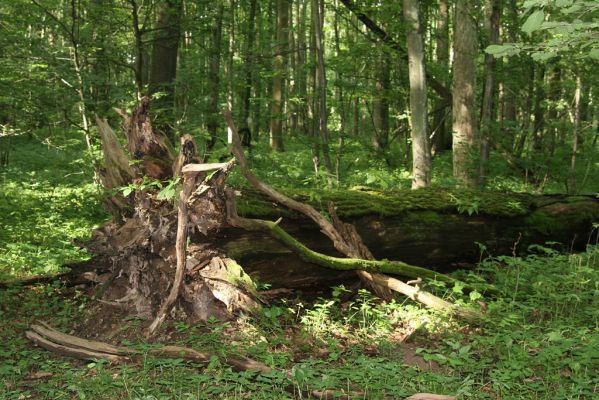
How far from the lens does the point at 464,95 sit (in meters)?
10.2

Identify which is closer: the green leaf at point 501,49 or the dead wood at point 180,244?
the green leaf at point 501,49

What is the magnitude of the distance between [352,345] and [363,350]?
0.12 metres

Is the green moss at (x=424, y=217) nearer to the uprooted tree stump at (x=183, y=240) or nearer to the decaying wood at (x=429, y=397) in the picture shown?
the uprooted tree stump at (x=183, y=240)

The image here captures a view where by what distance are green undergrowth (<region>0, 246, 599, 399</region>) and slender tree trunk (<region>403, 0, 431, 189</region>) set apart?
2.86m

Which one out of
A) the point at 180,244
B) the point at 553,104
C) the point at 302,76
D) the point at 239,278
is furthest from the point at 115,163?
the point at 302,76

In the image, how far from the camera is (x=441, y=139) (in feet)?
63.9

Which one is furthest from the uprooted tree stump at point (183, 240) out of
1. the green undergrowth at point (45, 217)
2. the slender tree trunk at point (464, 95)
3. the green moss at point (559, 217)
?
the slender tree trunk at point (464, 95)

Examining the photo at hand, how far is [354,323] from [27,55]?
822cm

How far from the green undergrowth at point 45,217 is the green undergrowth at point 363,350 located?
1105 mm

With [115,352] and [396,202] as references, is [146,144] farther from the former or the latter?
[396,202]

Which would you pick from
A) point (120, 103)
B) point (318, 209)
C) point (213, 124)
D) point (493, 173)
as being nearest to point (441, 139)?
point (493, 173)

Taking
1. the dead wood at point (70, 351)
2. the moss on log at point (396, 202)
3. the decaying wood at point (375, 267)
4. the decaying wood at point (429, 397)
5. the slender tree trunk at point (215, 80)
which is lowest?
the dead wood at point (70, 351)

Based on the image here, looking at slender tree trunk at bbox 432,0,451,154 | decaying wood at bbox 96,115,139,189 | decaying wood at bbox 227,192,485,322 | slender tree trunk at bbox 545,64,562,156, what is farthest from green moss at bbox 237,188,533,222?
slender tree trunk at bbox 432,0,451,154

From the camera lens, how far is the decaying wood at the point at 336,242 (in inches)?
204
